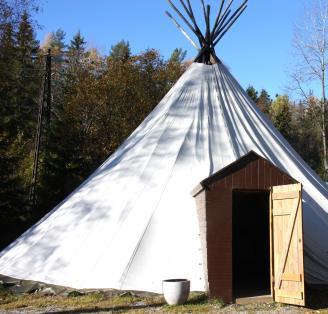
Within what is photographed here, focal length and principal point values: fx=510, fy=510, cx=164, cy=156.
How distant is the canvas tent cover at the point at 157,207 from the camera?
7988 mm

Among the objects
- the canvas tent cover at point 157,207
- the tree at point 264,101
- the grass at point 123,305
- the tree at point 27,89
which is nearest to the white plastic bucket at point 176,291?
the grass at point 123,305

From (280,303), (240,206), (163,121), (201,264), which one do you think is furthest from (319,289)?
(163,121)

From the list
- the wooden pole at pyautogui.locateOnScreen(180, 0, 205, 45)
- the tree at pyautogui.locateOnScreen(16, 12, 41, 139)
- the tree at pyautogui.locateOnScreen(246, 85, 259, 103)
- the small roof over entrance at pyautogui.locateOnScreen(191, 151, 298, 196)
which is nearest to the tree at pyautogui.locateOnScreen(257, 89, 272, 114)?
the tree at pyautogui.locateOnScreen(246, 85, 259, 103)

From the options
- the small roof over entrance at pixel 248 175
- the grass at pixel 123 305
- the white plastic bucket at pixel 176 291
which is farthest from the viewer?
the small roof over entrance at pixel 248 175

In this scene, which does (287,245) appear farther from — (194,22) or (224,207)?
(194,22)

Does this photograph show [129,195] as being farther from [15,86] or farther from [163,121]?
[15,86]

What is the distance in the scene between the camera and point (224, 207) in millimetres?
7461

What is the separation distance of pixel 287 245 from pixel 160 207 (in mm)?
2371

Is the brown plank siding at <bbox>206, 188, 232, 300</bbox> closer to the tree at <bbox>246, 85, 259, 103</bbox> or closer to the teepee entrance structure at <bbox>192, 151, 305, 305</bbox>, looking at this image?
the teepee entrance structure at <bbox>192, 151, 305, 305</bbox>

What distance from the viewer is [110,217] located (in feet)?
28.6

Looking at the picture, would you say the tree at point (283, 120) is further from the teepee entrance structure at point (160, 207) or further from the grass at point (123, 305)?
the grass at point (123, 305)

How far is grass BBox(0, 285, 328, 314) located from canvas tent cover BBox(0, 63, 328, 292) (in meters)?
0.40

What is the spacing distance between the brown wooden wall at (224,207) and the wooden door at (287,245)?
36cm

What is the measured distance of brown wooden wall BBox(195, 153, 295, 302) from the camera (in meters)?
7.31
